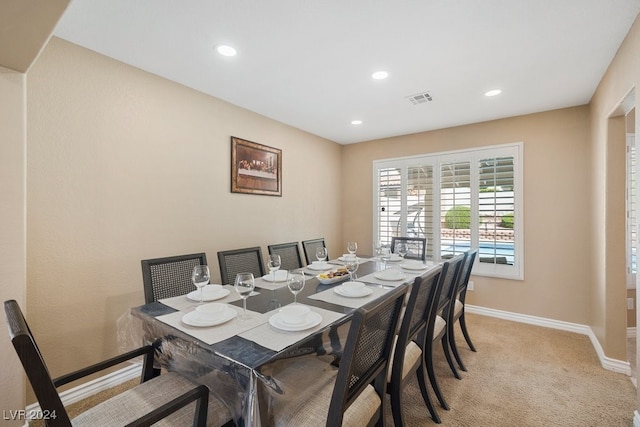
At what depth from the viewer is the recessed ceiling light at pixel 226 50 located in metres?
2.06

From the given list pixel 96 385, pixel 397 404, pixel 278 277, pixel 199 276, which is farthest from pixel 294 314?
pixel 96 385

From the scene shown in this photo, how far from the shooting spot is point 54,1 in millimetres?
1130

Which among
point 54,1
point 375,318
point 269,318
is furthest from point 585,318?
point 54,1

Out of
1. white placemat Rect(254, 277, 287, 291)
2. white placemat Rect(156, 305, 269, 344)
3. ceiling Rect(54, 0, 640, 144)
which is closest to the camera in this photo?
white placemat Rect(156, 305, 269, 344)

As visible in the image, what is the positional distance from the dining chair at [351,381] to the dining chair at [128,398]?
0.96 ft

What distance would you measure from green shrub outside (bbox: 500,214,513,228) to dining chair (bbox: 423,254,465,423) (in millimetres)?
1643

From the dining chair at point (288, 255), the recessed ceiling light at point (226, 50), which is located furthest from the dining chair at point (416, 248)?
the recessed ceiling light at point (226, 50)

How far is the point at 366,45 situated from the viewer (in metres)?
2.03

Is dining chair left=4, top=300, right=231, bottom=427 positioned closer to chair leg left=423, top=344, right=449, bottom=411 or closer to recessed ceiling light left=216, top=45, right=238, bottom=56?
chair leg left=423, top=344, right=449, bottom=411

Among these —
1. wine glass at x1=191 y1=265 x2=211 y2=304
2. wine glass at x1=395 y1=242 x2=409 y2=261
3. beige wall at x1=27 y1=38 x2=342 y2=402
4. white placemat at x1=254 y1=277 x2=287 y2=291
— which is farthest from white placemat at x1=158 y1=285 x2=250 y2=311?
wine glass at x1=395 y1=242 x2=409 y2=261

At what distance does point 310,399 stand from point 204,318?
617 mm

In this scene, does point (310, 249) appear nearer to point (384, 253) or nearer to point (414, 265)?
point (384, 253)

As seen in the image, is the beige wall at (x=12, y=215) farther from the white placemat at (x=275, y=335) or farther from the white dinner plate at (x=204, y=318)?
the white placemat at (x=275, y=335)

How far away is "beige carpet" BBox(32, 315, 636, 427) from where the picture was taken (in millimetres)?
1837
